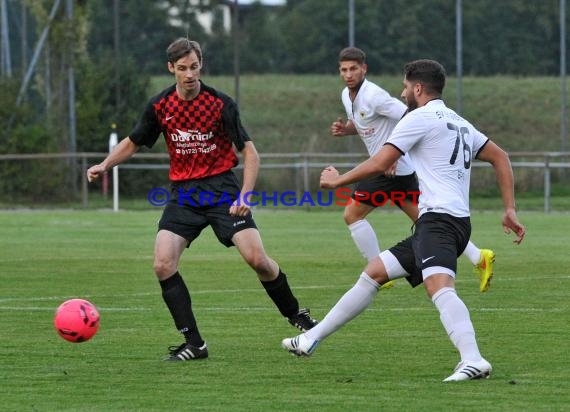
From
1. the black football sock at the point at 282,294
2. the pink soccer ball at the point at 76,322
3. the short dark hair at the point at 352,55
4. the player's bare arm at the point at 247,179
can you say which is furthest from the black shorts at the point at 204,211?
the short dark hair at the point at 352,55

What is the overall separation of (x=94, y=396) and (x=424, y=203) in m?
2.27

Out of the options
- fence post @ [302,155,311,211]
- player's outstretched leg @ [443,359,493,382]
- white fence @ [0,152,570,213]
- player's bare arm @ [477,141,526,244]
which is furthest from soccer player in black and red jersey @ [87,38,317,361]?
fence post @ [302,155,311,211]

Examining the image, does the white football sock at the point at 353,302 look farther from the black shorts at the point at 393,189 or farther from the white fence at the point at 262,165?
the white fence at the point at 262,165

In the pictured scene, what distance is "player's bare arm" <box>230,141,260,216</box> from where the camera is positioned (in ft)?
28.4

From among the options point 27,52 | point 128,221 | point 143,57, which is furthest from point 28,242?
point 143,57

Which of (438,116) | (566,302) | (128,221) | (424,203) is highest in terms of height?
(438,116)

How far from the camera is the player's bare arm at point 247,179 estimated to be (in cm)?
866

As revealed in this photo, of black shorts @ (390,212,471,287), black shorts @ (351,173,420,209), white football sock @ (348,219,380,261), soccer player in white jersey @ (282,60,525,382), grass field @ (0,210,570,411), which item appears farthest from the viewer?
white football sock @ (348,219,380,261)

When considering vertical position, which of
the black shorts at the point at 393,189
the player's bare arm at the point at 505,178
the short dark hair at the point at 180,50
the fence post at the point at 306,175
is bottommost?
the fence post at the point at 306,175

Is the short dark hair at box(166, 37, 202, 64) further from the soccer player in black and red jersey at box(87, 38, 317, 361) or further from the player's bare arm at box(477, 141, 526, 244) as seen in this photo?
the player's bare arm at box(477, 141, 526, 244)

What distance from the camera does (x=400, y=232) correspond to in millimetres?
21469

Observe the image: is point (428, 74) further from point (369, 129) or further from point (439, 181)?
point (369, 129)

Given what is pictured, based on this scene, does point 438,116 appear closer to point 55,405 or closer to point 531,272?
point 55,405

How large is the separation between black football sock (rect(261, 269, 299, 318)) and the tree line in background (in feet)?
69.6
